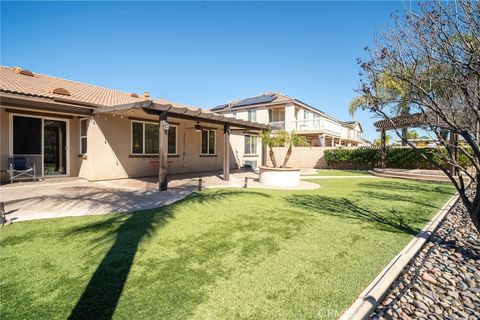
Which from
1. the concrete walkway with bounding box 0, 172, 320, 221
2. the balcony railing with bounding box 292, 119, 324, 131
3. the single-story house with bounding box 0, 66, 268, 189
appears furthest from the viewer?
the balcony railing with bounding box 292, 119, 324, 131

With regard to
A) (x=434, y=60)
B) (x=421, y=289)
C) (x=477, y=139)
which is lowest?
(x=421, y=289)

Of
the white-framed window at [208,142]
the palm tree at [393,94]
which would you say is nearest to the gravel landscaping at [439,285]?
the palm tree at [393,94]

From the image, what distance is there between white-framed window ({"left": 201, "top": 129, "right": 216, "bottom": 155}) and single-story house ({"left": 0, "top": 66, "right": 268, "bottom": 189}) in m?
1.58

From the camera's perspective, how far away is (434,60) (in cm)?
394

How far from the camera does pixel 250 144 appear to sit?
74.3 ft

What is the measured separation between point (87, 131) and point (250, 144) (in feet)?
44.9

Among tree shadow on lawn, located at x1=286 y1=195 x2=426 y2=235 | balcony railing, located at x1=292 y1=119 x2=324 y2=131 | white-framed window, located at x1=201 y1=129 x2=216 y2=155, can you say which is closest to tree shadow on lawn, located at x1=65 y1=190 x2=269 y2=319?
tree shadow on lawn, located at x1=286 y1=195 x2=426 y2=235

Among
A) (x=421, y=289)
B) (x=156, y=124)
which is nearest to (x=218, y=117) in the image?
(x=156, y=124)

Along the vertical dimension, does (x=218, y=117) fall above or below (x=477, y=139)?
above

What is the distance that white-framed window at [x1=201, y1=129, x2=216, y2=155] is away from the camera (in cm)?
Answer: 1761

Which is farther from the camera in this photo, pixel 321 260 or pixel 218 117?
pixel 218 117

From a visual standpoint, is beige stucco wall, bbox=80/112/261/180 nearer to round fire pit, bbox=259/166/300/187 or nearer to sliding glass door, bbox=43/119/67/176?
sliding glass door, bbox=43/119/67/176

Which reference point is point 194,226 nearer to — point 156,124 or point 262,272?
point 262,272

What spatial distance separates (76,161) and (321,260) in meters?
12.6
